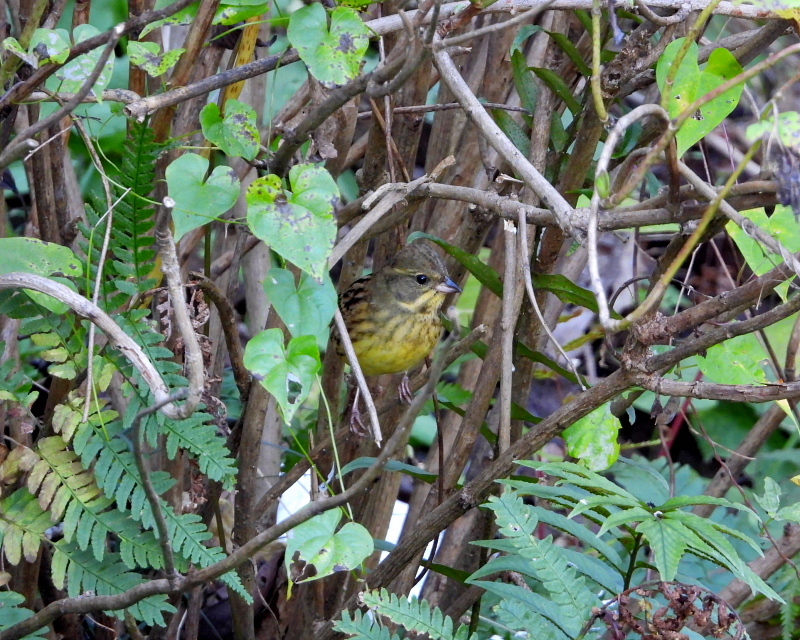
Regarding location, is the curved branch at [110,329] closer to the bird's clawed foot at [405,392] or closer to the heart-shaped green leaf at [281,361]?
the heart-shaped green leaf at [281,361]

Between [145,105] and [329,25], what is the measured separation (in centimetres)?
42

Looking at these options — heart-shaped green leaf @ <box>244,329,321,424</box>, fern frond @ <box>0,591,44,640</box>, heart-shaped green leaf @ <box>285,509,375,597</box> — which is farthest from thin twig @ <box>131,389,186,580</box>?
fern frond @ <box>0,591,44,640</box>

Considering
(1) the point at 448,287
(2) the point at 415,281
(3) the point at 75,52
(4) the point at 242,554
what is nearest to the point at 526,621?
(4) the point at 242,554

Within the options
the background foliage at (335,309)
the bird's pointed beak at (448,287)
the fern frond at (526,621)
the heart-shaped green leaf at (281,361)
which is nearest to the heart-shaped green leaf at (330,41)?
the background foliage at (335,309)

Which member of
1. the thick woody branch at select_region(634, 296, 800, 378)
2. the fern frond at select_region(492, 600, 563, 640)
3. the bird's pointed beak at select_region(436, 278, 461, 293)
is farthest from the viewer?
the bird's pointed beak at select_region(436, 278, 461, 293)

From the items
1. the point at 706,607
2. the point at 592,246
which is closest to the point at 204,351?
the point at 592,246

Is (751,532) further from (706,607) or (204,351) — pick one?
(204,351)

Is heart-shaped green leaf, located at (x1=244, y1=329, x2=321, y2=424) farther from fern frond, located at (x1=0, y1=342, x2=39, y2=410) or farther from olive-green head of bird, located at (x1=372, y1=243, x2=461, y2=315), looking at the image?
olive-green head of bird, located at (x1=372, y1=243, x2=461, y2=315)

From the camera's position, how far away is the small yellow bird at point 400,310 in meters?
3.44

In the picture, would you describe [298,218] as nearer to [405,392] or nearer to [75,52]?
[75,52]

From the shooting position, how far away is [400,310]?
3.62 metres

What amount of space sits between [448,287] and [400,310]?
276 millimetres

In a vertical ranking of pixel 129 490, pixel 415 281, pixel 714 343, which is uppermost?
pixel 714 343

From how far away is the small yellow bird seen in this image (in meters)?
3.44
